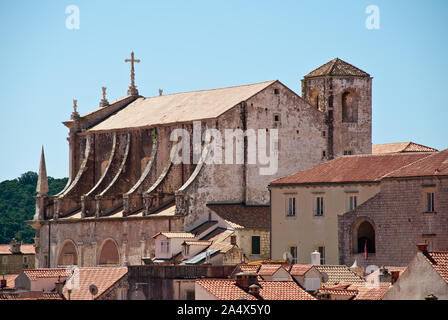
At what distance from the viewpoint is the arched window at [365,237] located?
69938 millimetres

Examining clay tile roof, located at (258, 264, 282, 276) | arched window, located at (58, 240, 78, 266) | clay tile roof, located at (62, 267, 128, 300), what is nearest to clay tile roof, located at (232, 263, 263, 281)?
clay tile roof, located at (258, 264, 282, 276)

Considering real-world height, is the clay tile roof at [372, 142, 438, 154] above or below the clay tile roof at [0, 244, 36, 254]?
above

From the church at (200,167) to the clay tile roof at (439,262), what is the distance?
93.6 ft

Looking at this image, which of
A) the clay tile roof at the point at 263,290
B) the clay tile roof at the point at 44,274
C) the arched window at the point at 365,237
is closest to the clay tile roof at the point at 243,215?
the arched window at the point at 365,237

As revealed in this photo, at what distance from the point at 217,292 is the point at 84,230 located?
38.4 meters

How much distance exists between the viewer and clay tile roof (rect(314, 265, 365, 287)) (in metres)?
61.0

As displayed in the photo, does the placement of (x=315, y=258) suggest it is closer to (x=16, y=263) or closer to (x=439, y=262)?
(x=439, y=262)

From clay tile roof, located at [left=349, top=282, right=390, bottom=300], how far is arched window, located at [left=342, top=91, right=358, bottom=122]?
3263 cm

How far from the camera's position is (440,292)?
Result: 44094mm

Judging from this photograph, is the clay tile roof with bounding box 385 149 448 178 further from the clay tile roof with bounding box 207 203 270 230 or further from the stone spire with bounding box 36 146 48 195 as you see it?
the stone spire with bounding box 36 146 48 195

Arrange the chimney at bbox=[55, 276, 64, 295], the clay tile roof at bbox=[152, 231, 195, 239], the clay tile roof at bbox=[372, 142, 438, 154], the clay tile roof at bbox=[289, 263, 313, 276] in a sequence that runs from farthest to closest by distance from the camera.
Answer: the clay tile roof at bbox=[372, 142, 438, 154] → the clay tile roof at bbox=[152, 231, 195, 239] → the chimney at bbox=[55, 276, 64, 295] → the clay tile roof at bbox=[289, 263, 313, 276]

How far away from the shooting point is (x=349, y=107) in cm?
8750
